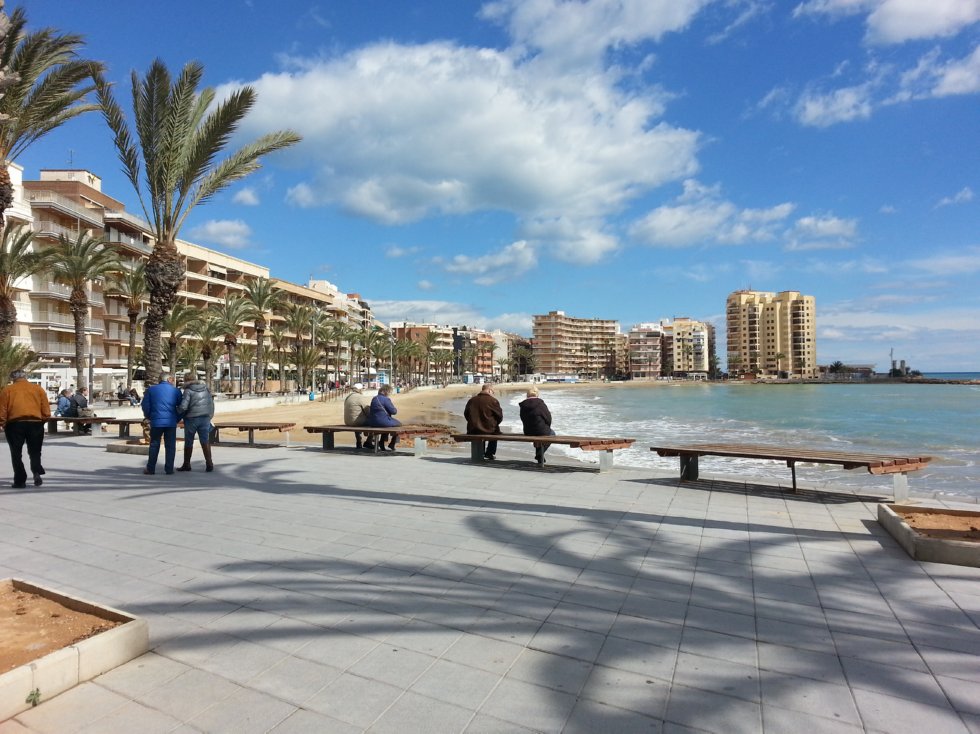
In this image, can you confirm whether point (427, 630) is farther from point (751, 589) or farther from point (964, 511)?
point (964, 511)

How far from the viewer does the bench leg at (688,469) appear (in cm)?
806

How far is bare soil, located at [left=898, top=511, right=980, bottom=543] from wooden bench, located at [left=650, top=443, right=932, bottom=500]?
816 mm

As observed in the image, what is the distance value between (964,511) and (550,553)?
4087 mm

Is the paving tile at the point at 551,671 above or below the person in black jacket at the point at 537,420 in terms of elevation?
below

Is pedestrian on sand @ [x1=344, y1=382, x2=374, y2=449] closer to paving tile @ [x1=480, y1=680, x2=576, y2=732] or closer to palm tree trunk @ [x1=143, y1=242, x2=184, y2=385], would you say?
palm tree trunk @ [x1=143, y1=242, x2=184, y2=385]

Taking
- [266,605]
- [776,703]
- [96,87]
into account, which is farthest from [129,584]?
[96,87]

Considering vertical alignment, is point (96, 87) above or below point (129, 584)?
above

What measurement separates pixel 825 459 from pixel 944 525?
1663 millimetres

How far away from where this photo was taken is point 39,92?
36.6 ft

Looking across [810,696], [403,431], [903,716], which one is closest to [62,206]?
[403,431]

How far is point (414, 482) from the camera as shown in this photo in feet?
26.2

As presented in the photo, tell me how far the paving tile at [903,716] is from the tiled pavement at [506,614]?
0.04 ft

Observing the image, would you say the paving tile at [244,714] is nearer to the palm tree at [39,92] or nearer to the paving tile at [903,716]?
the paving tile at [903,716]

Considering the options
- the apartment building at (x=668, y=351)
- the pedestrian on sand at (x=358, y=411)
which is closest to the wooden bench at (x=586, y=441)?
the pedestrian on sand at (x=358, y=411)
